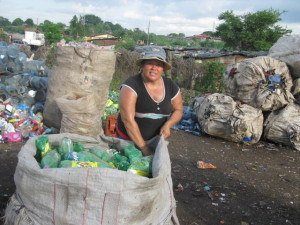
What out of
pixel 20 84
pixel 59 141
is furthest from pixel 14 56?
pixel 59 141

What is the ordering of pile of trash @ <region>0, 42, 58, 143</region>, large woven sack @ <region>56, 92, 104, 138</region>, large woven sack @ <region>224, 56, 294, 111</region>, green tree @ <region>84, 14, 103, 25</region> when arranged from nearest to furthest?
large woven sack @ <region>56, 92, 104, 138</region>, pile of trash @ <region>0, 42, 58, 143</region>, large woven sack @ <region>224, 56, 294, 111</region>, green tree @ <region>84, 14, 103, 25</region>

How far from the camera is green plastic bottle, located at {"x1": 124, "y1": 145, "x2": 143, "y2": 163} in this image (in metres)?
1.93

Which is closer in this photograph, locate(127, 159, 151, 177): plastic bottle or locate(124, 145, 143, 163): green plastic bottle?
locate(127, 159, 151, 177): plastic bottle

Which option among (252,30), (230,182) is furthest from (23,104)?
(252,30)

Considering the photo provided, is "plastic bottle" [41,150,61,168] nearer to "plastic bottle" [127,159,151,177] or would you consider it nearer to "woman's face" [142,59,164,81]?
"plastic bottle" [127,159,151,177]

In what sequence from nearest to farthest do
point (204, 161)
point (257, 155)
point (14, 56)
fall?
point (204, 161)
point (257, 155)
point (14, 56)

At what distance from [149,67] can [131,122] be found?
1.54 feet

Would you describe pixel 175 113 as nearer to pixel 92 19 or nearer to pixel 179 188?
pixel 179 188

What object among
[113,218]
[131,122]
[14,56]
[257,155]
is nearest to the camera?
[113,218]

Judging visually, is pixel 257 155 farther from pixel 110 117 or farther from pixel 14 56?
pixel 14 56

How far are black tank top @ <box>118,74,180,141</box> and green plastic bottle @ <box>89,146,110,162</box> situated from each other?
483 mm

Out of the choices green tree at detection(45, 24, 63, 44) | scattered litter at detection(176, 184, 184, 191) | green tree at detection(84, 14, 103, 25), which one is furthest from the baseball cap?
green tree at detection(84, 14, 103, 25)

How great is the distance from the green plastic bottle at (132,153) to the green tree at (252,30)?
23060 mm

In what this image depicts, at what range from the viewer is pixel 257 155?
14.7 feet
